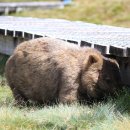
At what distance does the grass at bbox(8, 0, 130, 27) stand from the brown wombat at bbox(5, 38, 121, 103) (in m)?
13.4

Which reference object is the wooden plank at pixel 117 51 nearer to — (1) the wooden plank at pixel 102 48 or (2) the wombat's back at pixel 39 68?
(1) the wooden plank at pixel 102 48

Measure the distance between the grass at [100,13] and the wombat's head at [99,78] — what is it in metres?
13.9

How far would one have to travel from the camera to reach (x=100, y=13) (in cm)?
2467

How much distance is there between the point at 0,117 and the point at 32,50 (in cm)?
178

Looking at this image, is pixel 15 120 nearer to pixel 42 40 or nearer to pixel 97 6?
pixel 42 40

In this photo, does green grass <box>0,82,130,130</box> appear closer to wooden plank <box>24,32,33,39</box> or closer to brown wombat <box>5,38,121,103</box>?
brown wombat <box>5,38,121,103</box>

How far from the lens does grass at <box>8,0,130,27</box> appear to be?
2320cm

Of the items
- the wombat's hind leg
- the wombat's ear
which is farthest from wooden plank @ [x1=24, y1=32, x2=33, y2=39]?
the wombat's ear

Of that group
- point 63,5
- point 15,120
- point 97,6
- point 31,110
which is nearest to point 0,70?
point 31,110

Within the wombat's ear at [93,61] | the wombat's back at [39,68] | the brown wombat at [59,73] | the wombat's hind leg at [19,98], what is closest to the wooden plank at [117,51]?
the brown wombat at [59,73]

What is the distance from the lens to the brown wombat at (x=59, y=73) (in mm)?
8320

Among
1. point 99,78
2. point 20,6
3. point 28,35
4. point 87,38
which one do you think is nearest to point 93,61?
point 99,78

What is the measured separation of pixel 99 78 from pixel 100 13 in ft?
54.5

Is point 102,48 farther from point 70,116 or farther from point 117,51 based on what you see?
point 70,116
